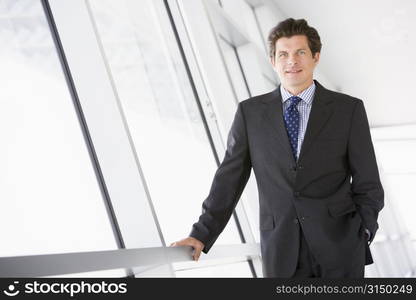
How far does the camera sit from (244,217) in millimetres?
3881

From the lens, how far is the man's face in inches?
85.8

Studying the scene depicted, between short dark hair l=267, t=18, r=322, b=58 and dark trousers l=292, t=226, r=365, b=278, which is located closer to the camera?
dark trousers l=292, t=226, r=365, b=278

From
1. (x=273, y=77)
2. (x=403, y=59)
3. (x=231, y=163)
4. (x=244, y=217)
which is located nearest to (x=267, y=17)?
(x=273, y=77)

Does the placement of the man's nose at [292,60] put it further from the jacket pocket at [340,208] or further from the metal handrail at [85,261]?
the metal handrail at [85,261]

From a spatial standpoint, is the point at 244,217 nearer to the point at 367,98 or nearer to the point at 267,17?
→ the point at 267,17

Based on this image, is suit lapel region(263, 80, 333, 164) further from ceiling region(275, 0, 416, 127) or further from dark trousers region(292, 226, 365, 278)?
ceiling region(275, 0, 416, 127)

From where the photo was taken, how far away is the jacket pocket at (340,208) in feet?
6.66

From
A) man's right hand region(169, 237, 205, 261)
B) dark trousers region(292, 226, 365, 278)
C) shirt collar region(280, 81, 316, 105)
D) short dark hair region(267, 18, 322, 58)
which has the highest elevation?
short dark hair region(267, 18, 322, 58)

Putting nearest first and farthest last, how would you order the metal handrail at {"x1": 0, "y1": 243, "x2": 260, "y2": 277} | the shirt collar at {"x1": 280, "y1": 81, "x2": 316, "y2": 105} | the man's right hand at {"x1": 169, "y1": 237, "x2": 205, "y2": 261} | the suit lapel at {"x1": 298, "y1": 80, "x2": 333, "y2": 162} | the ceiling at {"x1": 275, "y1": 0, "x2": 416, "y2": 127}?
1. the metal handrail at {"x1": 0, "y1": 243, "x2": 260, "y2": 277}
2. the man's right hand at {"x1": 169, "y1": 237, "x2": 205, "y2": 261}
3. the suit lapel at {"x1": 298, "y1": 80, "x2": 333, "y2": 162}
4. the shirt collar at {"x1": 280, "y1": 81, "x2": 316, "y2": 105}
5. the ceiling at {"x1": 275, "y1": 0, "x2": 416, "y2": 127}

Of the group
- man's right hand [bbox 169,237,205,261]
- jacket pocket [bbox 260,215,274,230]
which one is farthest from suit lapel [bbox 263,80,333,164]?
man's right hand [bbox 169,237,205,261]

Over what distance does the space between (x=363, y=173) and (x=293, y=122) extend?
0.33 metres

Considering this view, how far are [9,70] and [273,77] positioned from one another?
4987mm

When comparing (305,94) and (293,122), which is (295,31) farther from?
(293,122)

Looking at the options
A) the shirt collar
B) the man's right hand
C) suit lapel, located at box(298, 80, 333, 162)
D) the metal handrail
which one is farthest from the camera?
the shirt collar
